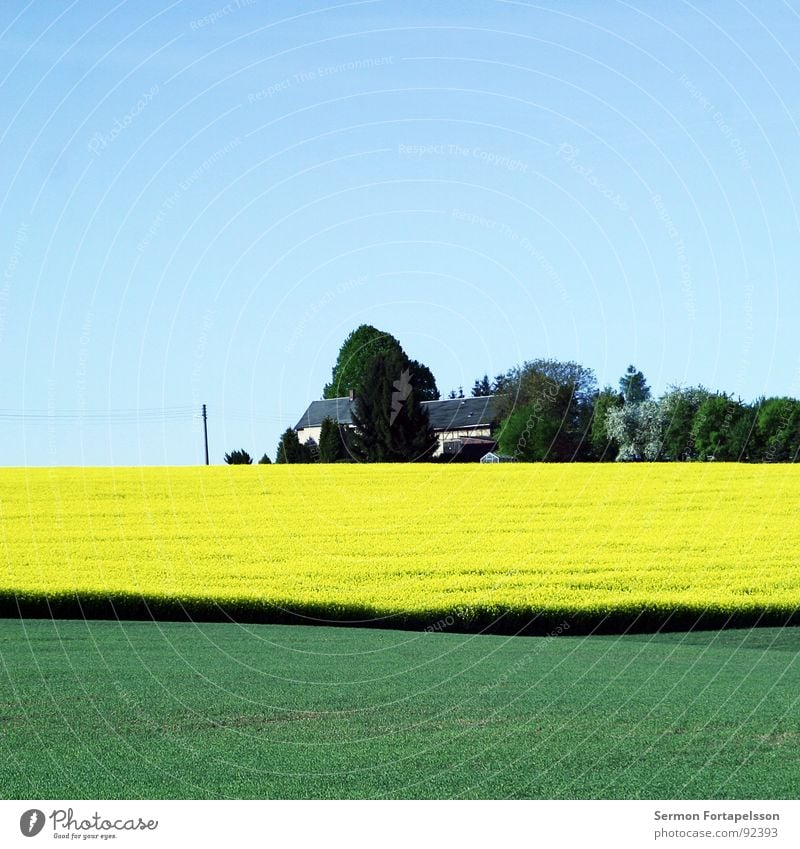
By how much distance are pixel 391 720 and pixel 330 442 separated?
18.3 metres

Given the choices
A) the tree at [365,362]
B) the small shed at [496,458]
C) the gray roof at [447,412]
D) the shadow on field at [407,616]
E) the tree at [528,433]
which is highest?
the tree at [365,362]

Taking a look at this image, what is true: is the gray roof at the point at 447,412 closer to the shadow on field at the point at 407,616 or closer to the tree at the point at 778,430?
the shadow on field at the point at 407,616

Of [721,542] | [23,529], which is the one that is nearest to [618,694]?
[721,542]

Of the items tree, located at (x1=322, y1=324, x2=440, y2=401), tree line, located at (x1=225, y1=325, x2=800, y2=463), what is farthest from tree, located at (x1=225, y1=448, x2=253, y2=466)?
tree, located at (x1=322, y1=324, x2=440, y2=401)

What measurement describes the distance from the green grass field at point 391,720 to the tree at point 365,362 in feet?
24.8

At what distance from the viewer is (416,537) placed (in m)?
18.7

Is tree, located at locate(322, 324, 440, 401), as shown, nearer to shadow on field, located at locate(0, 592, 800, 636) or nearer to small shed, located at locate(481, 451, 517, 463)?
shadow on field, located at locate(0, 592, 800, 636)

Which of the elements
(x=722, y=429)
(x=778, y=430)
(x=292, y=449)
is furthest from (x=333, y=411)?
(x=778, y=430)

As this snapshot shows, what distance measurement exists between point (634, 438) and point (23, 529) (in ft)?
54.5

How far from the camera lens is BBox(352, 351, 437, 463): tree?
18797 millimetres

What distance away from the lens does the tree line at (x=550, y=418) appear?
745 inches

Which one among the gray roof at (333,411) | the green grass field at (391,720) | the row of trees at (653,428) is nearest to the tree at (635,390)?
the row of trees at (653,428)

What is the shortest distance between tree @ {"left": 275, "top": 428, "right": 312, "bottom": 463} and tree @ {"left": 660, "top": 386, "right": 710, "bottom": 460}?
9555mm

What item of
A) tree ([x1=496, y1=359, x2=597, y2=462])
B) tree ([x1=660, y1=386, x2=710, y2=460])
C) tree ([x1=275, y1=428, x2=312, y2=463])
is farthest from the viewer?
tree ([x1=660, y1=386, x2=710, y2=460])
